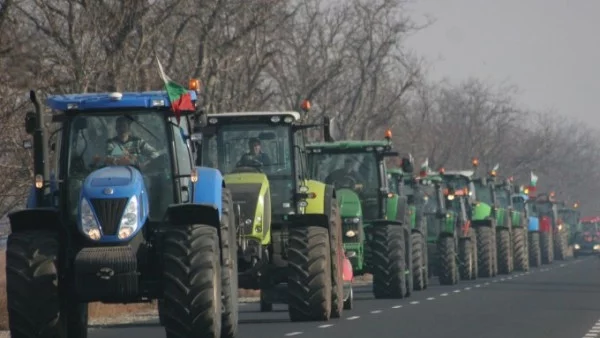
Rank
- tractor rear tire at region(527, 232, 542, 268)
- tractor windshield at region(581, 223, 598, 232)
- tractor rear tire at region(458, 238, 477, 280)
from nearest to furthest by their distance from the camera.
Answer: tractor rear tire at region(458, 238, 477, 280)
tractor rear tire at region(527, 232, 542, 268)
tractor windshield at region(581, 223, 598, 232)

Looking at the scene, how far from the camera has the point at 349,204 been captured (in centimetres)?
3216

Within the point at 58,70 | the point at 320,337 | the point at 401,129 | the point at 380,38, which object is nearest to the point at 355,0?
the point at 380,38

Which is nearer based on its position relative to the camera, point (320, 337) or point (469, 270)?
point (320, 337)

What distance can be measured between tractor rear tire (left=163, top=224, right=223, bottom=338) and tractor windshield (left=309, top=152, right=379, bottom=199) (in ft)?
50.2

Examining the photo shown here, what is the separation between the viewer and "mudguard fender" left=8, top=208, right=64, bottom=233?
18.1 meters

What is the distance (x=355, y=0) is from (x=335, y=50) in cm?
218

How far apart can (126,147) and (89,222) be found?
3.95 feet

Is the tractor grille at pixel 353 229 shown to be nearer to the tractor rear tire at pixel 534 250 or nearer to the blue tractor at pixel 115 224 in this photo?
the blue tractor at pixel 115 224

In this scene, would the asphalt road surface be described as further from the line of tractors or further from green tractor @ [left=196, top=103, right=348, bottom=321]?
the line of tractors

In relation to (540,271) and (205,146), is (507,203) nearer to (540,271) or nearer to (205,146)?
(540,271)

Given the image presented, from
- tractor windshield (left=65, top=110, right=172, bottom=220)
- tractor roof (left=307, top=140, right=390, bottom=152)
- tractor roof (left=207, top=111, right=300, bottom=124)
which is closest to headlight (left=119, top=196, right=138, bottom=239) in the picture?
tractor windshield (left=65, top=110, right=172, bottom=220)

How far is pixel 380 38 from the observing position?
6319 centimetres

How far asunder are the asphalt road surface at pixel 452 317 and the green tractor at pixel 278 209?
61 cm

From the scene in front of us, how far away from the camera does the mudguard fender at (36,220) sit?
18.1 m
